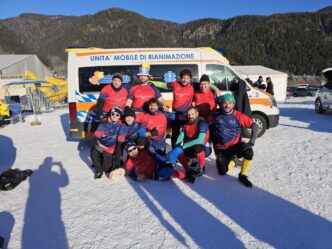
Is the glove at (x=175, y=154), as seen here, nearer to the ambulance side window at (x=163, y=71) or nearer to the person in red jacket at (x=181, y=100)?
the person in red jacket at (x=181, y=100)

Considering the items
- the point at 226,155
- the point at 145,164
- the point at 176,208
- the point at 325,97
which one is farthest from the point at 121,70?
the point at 325,97

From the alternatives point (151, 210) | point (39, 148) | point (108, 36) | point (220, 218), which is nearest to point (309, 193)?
point (220, 218)

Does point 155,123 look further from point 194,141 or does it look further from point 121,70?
point 121,70

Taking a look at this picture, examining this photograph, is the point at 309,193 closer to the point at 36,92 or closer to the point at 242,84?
the point at 242,84

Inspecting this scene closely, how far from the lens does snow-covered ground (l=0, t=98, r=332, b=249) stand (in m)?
2.93

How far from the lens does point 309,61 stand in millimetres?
105625

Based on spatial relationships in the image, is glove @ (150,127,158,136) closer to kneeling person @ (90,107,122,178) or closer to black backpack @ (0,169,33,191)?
kneeling person @ (90,107,122,178)

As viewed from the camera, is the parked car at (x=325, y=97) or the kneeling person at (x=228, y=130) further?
the parked car at (x=325, y=97)

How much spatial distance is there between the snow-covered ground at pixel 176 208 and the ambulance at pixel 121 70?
132 cm

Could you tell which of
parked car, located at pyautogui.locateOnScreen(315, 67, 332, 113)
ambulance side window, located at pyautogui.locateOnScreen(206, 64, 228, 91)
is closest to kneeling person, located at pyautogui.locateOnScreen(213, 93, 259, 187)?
ambulance side window, located at pyautogui.locateOnScreen(206, 64, 228, 91)

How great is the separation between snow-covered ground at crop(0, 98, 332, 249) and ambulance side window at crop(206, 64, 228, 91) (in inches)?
78.4

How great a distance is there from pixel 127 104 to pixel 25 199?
7.93 ft

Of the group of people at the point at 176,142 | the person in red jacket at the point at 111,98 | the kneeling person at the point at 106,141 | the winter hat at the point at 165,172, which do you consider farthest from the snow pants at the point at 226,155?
the person in red jacket at the point at 111,98

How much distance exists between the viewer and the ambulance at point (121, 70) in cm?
660
